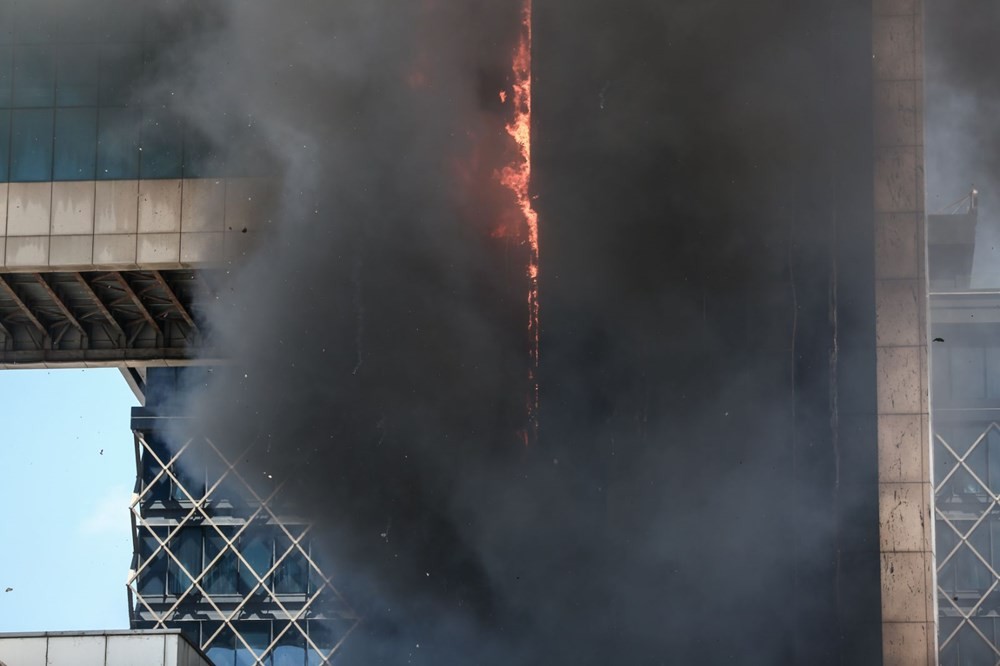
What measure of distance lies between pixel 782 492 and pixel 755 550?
1.05 m

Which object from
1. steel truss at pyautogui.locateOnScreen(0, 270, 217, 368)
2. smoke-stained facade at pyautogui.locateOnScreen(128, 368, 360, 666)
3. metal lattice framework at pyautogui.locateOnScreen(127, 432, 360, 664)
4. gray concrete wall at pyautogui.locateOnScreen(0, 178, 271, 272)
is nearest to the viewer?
gray concrete wall at pyautogui.locateOnScreen(0, 178, 271, 272)

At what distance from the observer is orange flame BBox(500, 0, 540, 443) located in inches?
1238

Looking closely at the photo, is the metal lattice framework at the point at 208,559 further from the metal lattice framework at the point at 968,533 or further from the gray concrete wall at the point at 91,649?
the gray concrete wall at the point at 91,649

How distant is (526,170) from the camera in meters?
31.8

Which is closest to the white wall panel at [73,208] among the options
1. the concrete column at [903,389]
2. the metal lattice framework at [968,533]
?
the concrete column at [903,389]

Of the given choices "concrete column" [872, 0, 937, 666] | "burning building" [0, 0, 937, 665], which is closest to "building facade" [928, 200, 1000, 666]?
"concrete column" [872, 0, 937, 666]

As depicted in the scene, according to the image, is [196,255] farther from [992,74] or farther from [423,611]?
[992,74]

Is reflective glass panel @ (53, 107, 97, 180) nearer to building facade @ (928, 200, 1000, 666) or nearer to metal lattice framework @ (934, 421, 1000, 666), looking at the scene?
building facade @ (928, 200, 1000, 666)

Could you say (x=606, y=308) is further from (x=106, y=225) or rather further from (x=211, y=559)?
(x=211, y=559)

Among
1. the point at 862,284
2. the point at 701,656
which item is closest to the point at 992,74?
the point at 862,284

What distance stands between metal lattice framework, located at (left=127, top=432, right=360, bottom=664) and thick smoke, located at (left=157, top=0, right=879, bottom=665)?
69.9 ft

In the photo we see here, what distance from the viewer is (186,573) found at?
54.8 m

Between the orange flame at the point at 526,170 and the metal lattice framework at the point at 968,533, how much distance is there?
1193 inches

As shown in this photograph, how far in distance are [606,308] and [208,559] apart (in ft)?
87.5
